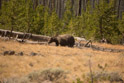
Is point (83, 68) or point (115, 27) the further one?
point (115, 27)

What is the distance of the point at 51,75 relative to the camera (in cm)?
596

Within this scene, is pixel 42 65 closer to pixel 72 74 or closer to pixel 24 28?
pixel 72 74

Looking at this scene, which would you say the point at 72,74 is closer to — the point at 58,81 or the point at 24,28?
the point at 58,81

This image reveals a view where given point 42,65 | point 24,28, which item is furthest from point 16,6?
point 42,65

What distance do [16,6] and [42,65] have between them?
11.5 metres

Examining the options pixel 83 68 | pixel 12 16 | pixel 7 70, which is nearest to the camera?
pixel 7 70

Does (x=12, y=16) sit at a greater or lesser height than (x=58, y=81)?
greater

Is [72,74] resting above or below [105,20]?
below

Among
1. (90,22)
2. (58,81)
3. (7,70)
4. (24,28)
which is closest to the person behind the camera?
(58,81)

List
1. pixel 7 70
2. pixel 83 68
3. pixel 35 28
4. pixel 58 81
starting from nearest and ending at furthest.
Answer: pixel 58 81
pixel 7 70
pixel 83 68
pixel 35 28

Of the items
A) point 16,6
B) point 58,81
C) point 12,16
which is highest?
point 16,6

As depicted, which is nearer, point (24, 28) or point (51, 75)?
point (51, 75)

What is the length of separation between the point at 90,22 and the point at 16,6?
1456cm

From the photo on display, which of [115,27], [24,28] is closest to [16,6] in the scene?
[24,28]
